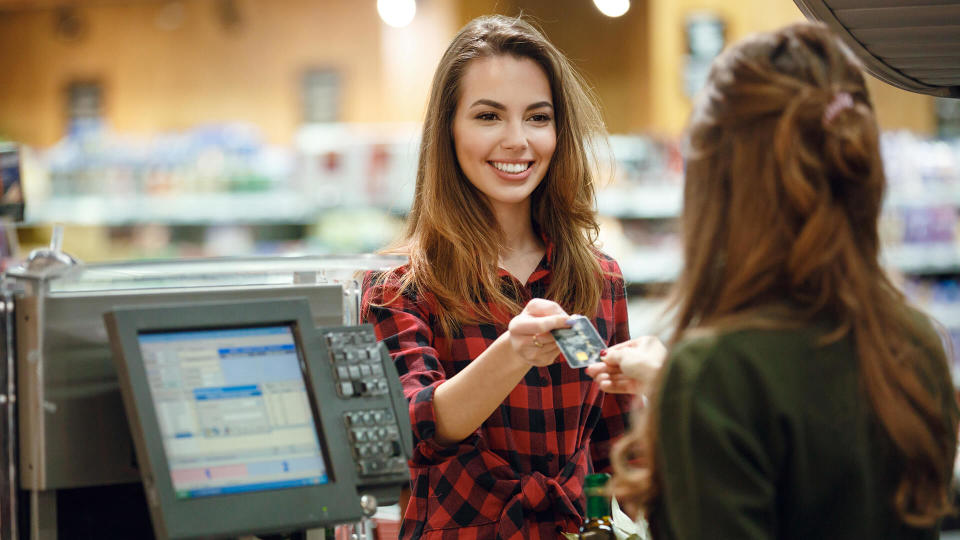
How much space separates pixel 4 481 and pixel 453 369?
894 millimetres

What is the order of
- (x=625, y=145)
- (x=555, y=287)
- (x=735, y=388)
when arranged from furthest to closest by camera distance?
1. (x=625, y=145)
2. (x=555, y=287)
3. (x=735, y=388)

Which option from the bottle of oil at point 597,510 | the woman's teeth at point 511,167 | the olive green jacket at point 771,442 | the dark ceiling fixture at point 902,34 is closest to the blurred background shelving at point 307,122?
the woman's teeth at point 511,167

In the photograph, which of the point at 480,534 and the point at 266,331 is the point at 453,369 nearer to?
the point at 480,534

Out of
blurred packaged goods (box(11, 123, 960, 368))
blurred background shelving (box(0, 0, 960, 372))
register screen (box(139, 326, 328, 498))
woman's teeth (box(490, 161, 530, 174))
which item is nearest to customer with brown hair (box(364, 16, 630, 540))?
woman's teeth (box(490, 161, 530, 174))

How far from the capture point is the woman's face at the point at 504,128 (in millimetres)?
2084

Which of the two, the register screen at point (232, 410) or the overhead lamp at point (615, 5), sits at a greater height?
the overhead lamp at point (615, 5)

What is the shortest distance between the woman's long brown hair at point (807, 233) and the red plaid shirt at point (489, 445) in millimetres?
721

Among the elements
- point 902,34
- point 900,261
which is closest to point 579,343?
point 902,34

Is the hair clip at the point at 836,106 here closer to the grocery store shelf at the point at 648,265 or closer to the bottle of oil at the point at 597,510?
the bottle of oil at the point at 597,510

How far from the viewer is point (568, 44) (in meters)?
6.39

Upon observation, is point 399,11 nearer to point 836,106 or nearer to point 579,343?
point 579,343

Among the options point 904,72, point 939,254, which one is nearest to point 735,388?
point 904,72

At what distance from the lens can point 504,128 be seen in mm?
2088

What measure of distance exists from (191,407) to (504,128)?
973 millimetres
